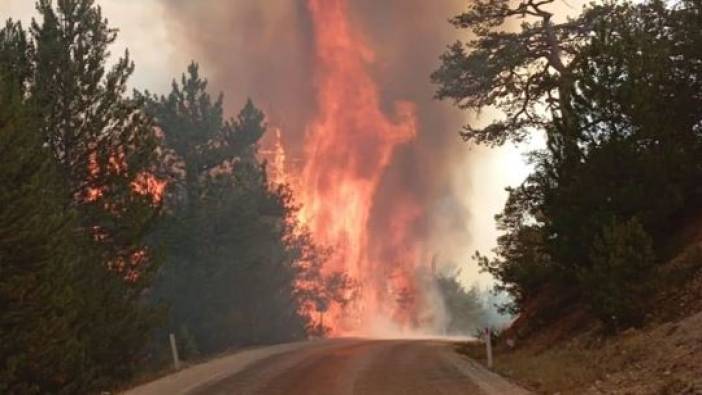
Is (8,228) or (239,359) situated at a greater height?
(8,228)

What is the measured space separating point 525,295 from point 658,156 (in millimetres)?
9551

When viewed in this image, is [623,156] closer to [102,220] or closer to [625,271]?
[625,271]

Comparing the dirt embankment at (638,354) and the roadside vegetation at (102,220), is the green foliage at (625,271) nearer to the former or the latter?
the dirt embankment at (638,354)

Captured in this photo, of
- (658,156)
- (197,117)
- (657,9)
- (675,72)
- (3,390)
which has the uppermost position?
(197,117)

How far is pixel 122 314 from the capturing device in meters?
22.5

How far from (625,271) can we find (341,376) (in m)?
7.22

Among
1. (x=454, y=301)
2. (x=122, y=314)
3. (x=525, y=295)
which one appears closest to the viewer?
(x=122, y=314)

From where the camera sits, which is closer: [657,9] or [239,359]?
[657,9]

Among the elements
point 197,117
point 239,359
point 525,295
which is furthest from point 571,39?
point 197,117

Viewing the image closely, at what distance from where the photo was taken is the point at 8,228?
15375 mm

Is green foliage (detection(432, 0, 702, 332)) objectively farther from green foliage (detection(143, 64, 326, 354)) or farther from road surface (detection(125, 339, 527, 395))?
green foliage (detection(143, 64, 326, 354))

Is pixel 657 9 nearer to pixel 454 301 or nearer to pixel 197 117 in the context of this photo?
pixel 197 117

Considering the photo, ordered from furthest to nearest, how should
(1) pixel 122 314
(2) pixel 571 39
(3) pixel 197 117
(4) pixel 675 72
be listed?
(3) pixel 197 117 < (2) pixel 571 39 < (1) pixel 122 314 < (4) pixel 675 72

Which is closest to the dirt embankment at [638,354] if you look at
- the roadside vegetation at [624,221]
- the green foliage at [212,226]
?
the roadside vegetation at [624,221]
